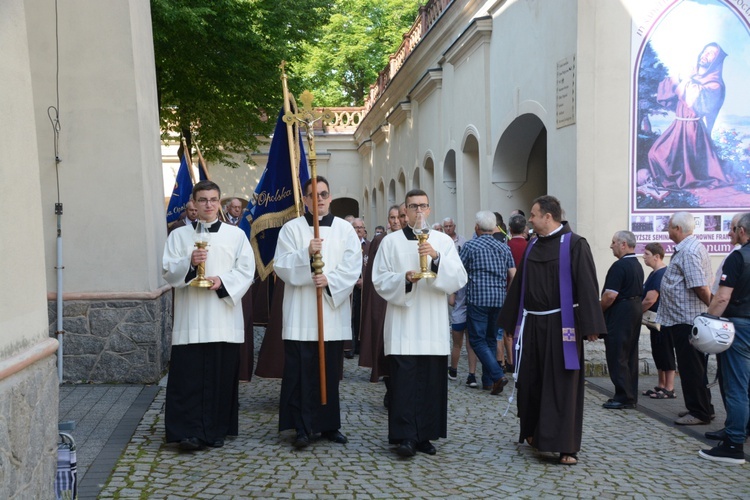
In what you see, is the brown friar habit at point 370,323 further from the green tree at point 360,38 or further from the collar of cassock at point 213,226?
the green tree at point 360,38

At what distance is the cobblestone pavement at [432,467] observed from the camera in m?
5.29

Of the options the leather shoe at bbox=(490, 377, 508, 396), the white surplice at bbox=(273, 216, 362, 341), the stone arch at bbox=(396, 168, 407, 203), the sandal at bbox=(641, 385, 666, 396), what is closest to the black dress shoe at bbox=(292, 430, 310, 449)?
the white surplice at bbox=(273, 216, 362, 341)

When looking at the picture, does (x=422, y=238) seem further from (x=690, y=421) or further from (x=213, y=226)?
(x=690, y=421)

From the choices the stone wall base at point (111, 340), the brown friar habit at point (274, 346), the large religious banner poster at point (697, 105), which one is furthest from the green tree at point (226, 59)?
the brown friar habit at point (274, 346)

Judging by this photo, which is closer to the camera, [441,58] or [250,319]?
[250,319]

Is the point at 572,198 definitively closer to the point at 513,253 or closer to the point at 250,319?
the point at 513,253

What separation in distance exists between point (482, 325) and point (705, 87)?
4009mm

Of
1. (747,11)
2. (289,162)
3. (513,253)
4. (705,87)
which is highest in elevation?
(747,11)

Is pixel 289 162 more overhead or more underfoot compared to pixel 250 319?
→ more overhead

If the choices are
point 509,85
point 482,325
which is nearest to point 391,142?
point 509,85

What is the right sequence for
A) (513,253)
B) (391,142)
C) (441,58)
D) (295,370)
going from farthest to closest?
(391,142), (441,58), (513,253), (295,370)

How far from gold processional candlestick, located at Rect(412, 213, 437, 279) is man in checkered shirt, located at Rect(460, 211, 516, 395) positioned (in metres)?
2.90

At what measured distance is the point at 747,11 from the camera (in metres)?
9.91

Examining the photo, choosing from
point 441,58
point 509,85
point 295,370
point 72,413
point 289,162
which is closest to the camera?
point 295,370
